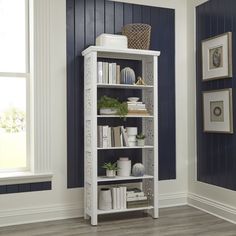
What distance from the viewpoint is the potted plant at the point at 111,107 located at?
3.90m

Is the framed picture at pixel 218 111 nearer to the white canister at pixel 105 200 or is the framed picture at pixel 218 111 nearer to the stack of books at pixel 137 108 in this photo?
the stack of books at pixel 137 108

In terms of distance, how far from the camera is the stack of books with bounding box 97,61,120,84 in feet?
12.6

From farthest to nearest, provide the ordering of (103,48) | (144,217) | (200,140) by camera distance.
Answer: (200,140) < (144,217) < (103,48)

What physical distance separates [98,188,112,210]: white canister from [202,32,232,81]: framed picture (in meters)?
1.78

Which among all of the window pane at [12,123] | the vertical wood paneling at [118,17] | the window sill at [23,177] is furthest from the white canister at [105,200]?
the vertical wood paneling at [118,17]

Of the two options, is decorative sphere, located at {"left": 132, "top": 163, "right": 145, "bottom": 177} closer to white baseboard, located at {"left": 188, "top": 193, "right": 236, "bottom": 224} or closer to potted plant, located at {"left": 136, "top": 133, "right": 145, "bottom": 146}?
potted plant, located at {"left": 136, "top": 133, "right": 145, "bottom": 146}

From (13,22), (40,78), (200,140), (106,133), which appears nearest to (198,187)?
(200,140)

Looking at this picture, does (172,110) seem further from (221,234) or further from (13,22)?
(13,22)

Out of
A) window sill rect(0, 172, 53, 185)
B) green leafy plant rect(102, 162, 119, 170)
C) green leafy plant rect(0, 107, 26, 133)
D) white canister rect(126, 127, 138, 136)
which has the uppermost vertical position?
green leafy plant rect(0, 107, 26, 133)

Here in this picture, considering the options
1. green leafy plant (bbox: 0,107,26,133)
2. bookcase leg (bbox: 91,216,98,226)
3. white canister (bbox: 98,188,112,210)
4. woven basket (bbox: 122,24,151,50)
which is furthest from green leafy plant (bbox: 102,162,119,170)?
woven basket (bbox: 122,24,151,50)

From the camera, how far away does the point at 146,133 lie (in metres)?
4.22

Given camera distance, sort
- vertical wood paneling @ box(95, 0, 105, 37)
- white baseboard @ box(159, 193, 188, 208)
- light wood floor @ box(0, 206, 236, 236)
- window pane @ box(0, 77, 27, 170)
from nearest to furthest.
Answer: light wood floor @ box(0, 206, 236, 236) → window pane @ box(0, 77, 27, 170) → vertical wood paneling @ box(95, 0, 105, 37) → white baseboard @ box(159, 193, 188, 208)

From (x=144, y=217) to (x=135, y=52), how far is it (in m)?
1.85

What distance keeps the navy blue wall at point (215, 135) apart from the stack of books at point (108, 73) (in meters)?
1.14
